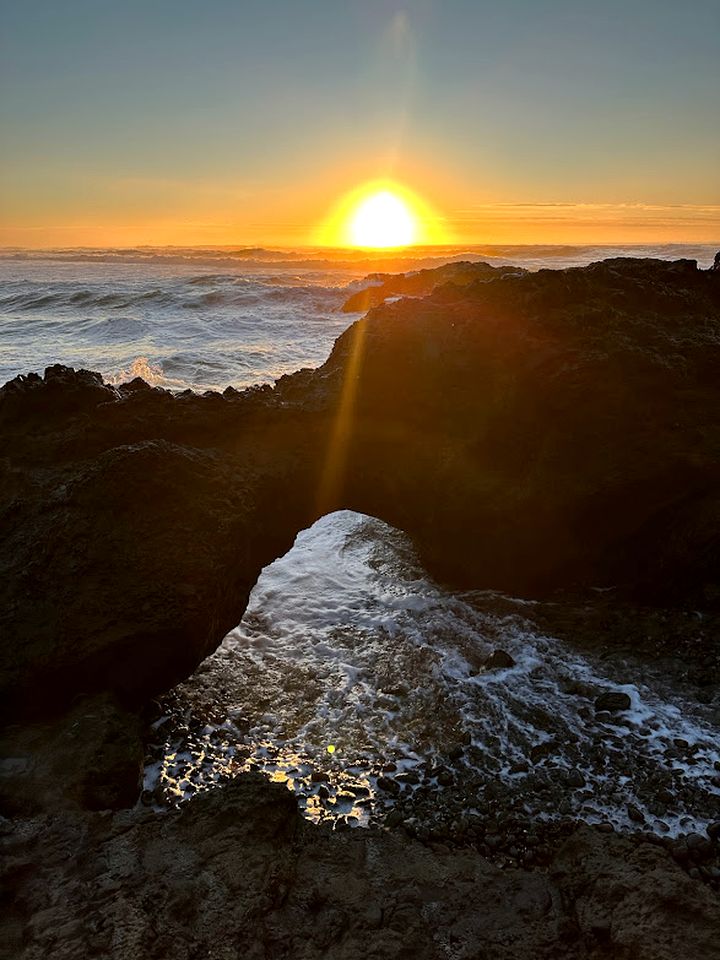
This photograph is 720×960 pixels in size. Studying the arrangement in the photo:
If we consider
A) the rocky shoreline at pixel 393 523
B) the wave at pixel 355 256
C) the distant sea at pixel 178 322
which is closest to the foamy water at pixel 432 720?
the rocky shoreline at pixel 393 523

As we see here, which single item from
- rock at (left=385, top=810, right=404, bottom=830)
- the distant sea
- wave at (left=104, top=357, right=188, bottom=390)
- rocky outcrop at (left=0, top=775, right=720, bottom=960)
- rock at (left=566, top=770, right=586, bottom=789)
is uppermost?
the distant sea

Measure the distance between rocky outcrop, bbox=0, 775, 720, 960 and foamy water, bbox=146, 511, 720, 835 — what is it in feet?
2.24

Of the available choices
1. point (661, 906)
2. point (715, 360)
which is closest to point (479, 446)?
point (715, 360)

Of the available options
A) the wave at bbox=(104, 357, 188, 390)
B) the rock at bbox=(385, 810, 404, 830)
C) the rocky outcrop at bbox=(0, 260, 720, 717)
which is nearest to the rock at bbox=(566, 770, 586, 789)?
the rock at bbox=(385, 810, 404, 830)

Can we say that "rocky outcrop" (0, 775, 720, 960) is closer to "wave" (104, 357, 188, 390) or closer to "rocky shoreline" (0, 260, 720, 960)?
"rocky shoreline" (0, 260, 720, 960)

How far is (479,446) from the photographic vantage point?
650 centimetres

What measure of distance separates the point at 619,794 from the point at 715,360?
13.8ft

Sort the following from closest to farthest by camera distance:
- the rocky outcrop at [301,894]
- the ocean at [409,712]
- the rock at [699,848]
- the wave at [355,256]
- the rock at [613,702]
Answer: the rocky outcrop at [301,894] < the rock at [699,848] < the ocean at [409,712] < the rock at [613,702] < the wave at [355,256]

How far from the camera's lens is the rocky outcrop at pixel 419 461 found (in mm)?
5066

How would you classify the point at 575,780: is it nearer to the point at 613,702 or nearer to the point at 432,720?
the point at 613,702

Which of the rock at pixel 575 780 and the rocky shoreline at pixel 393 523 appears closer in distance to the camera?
the rocky shoreline at pixel 393 523

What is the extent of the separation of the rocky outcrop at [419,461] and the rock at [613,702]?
58.3 inches

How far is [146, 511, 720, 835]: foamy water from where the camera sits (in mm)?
4359

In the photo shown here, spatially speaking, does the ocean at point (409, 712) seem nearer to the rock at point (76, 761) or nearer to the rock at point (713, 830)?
the rock at point (713, 830)
